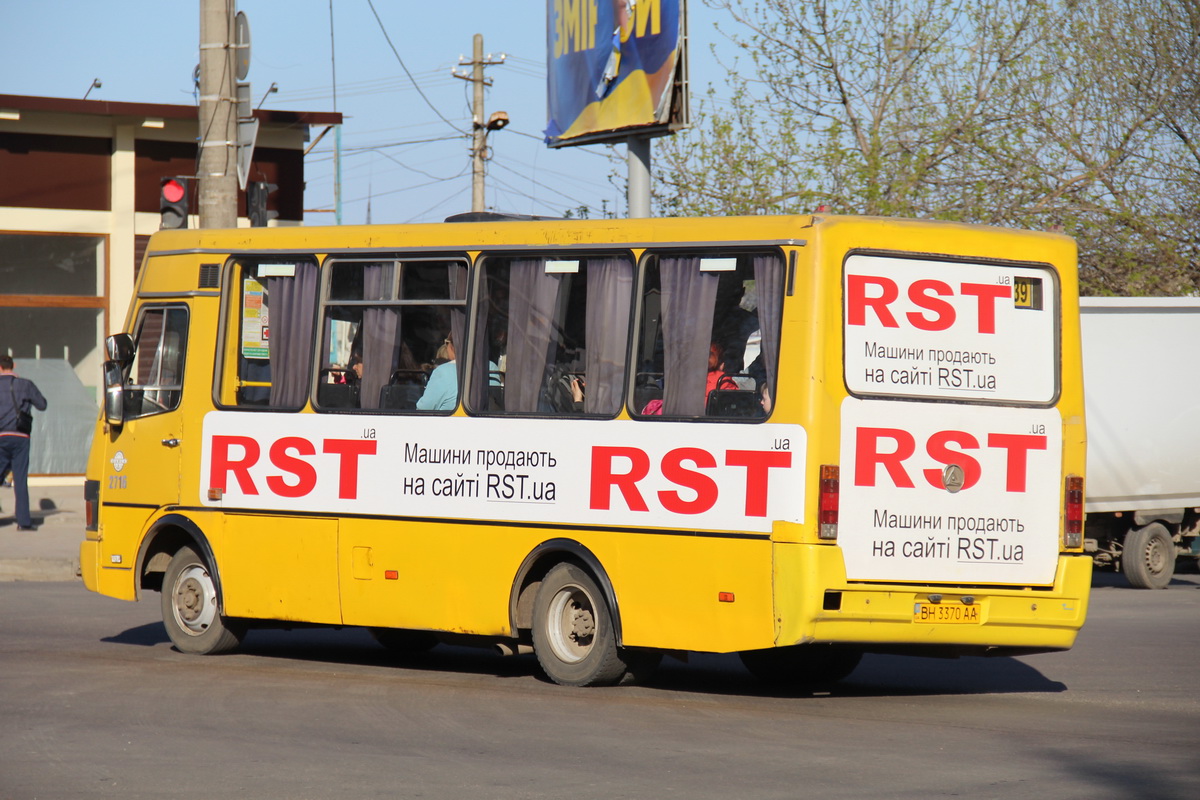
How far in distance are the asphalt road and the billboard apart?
714 centimetres

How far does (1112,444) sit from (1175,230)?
26.6 ft

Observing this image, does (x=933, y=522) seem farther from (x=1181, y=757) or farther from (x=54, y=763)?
(x=54, y=763)

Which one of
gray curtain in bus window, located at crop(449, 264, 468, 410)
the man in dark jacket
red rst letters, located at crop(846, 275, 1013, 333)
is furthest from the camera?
the man in dark jacket

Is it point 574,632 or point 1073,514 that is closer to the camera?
point 1073,514

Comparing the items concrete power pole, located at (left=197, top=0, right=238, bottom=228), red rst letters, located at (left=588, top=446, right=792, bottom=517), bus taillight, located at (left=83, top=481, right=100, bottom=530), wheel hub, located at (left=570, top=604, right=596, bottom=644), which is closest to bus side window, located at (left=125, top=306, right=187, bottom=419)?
bus taillight, located at (left=83, top=481, right=100, bottom=530)

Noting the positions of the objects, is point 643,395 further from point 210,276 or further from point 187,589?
point 187,589

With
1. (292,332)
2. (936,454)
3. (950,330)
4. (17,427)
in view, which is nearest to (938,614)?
(936,454)

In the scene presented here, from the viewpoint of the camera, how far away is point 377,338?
36.2 ft

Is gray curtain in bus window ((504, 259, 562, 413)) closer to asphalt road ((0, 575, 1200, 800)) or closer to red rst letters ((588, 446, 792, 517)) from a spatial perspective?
red rst letters ((588, 446, 792, 517))

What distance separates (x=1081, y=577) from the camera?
991 centimetres

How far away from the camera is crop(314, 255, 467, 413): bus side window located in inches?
424

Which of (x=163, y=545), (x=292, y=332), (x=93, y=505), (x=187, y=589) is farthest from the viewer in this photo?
(x=93, y=505)

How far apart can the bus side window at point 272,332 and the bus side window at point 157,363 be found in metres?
0.46

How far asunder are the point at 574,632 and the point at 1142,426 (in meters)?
10.4
